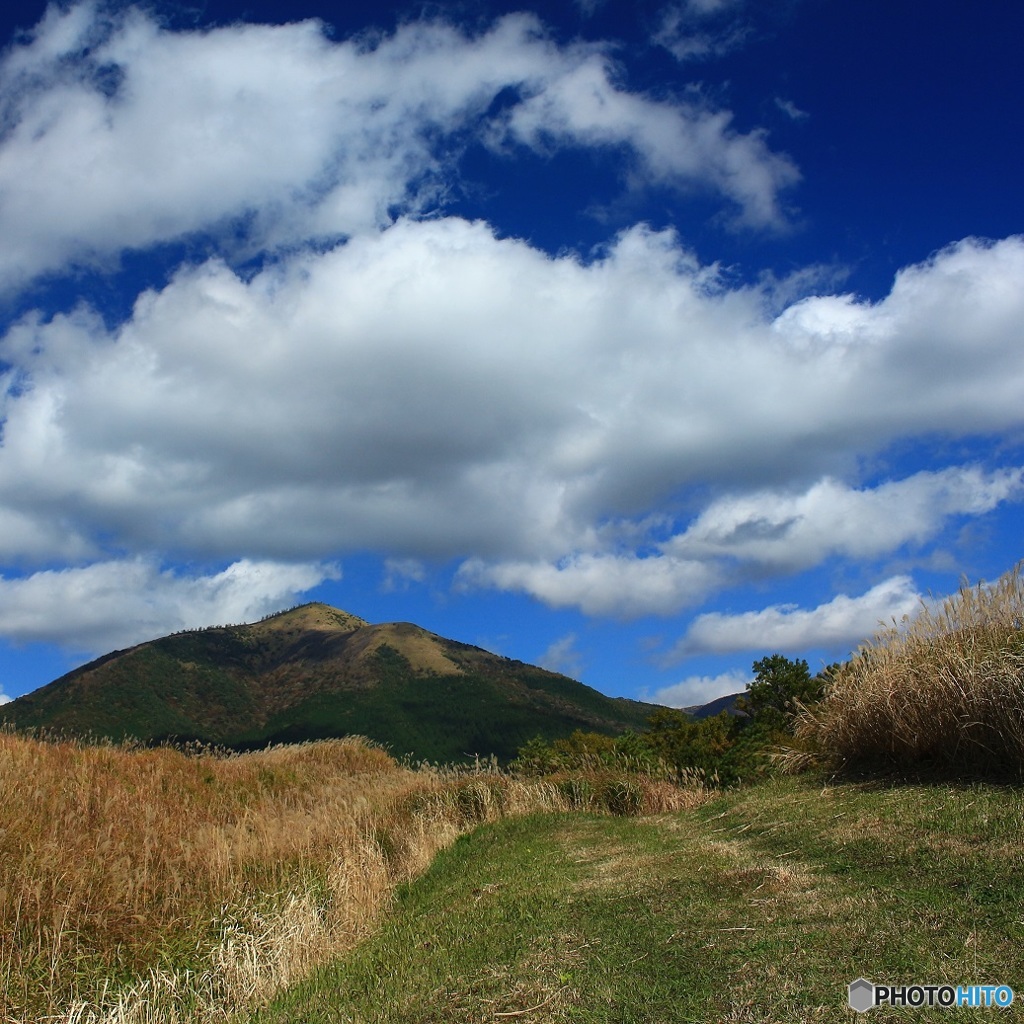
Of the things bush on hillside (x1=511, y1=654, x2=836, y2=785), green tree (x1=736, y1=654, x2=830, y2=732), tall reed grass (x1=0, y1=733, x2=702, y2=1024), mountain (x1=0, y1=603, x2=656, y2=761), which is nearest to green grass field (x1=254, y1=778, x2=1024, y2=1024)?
tall reed grass (x1=0, y1=733, x2=702, y2=1024)

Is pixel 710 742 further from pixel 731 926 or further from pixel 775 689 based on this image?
pixel 731 926

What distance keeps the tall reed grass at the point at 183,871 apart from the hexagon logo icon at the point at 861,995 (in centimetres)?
516

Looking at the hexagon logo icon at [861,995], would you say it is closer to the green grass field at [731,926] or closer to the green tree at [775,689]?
the green grass field at [731,926]

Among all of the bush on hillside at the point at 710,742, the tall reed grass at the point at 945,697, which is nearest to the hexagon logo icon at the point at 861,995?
the tall reed grass at the point at 945,697

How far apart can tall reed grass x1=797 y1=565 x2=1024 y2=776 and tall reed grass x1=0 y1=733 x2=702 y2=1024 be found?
3.75m

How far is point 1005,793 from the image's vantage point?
23.1 feet

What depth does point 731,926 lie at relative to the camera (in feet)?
16.9

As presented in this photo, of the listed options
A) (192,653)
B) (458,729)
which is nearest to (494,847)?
(458,729)

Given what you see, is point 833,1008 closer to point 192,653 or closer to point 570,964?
point 570,964

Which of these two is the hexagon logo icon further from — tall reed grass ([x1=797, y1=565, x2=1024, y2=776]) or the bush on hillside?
the bush on hillside

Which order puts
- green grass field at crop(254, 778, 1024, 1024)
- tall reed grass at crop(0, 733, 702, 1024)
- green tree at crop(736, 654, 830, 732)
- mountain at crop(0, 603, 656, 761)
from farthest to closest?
mountain at crop(0, 603, 656, 761) → green tree at crop(736, 654, 830, 732) → tall reed grass at crop(0, 733, 702, 1024) → green grass field at crop(254, 778, 1024, 1024)

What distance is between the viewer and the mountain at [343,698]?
12738 centimetres

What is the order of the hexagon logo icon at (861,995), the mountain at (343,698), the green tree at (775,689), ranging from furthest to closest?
1. the mountain at (343,698)
2. the green tree at (775,689)
3. the hexagon logo icon at (861,995)

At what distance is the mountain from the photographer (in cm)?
12738
